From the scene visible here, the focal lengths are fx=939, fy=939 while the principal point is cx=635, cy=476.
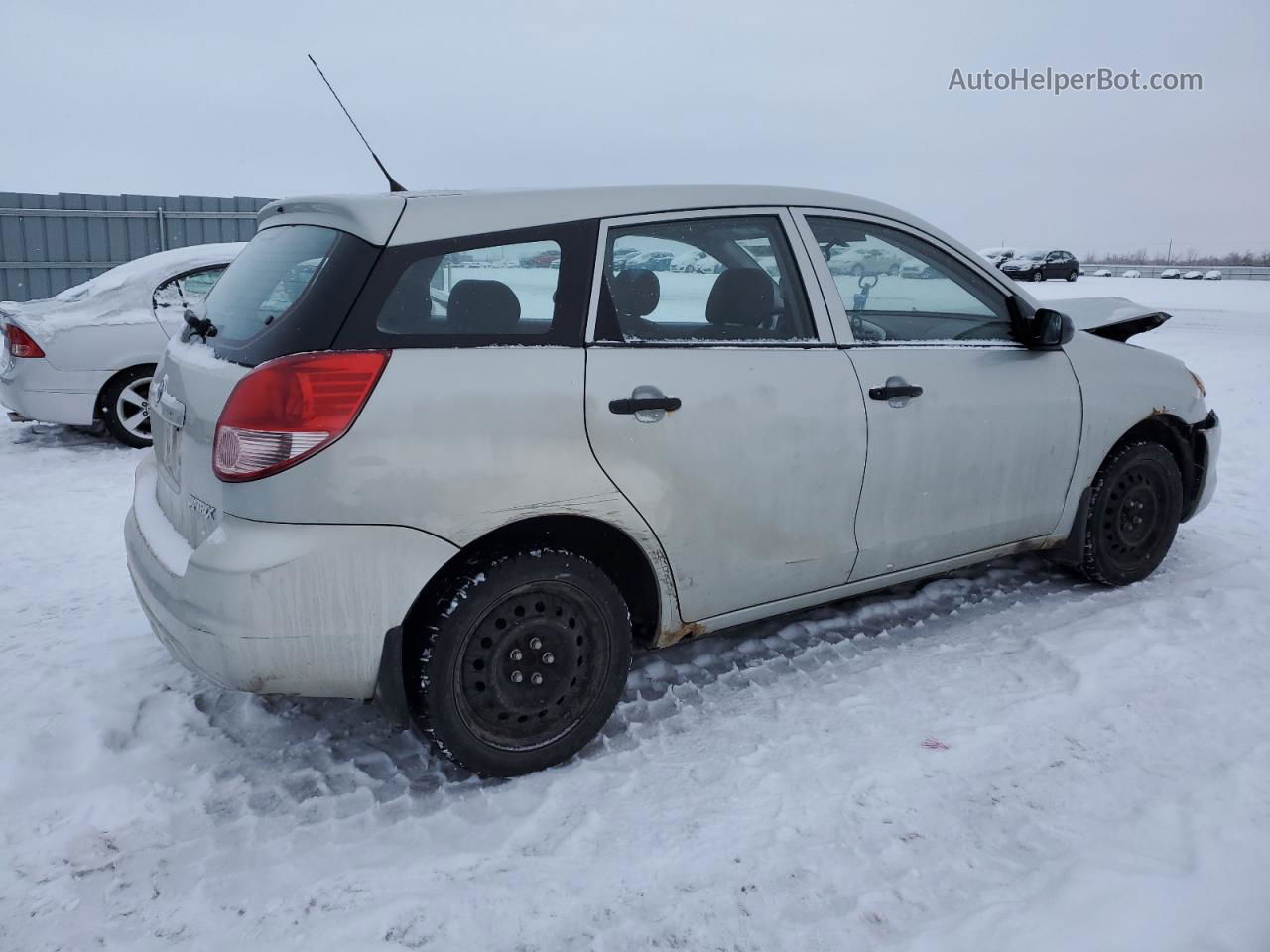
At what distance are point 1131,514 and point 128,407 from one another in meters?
7.11

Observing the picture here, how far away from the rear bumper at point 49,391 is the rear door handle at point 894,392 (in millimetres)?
6425

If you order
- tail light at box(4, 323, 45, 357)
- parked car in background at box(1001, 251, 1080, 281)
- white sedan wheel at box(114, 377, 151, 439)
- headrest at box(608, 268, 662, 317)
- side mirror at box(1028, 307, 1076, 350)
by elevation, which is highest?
parked car in background at box(1001, 251, 1080, 281)

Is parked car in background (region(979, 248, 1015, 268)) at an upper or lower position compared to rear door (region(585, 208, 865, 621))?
upper

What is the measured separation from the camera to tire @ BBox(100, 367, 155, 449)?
741 centimetres

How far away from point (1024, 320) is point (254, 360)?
289 centimetres

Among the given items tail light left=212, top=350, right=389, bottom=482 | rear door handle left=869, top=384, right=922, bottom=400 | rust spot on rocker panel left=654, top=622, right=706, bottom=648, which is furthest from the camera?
rear door handle left=869, top=384, right=922, bottom=400

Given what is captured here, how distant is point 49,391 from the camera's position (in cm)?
718

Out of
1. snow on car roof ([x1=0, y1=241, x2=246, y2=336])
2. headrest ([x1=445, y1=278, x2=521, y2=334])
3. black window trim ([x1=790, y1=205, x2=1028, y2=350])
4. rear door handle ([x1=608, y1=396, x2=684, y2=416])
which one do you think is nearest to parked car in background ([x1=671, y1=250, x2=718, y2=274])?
black window trim ([x1=790, y1=205, x2=1028, y2=350])

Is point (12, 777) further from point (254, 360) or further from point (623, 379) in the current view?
point (623, 379)

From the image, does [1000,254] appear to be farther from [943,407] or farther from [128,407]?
[943,407]

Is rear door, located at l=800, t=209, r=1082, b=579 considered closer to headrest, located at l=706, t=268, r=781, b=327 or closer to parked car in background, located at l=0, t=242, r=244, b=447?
headrest, located at l=706, t=268, r=781, b=327

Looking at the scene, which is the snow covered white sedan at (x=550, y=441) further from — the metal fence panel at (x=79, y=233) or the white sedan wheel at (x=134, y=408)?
the metal fence panel at (x=79, y=233)

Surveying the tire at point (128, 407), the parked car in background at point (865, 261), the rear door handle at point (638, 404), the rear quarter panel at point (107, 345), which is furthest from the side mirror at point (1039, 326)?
the tire at point (128, 407)

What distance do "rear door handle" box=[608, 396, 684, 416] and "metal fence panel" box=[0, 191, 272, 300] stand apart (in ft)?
53.1
